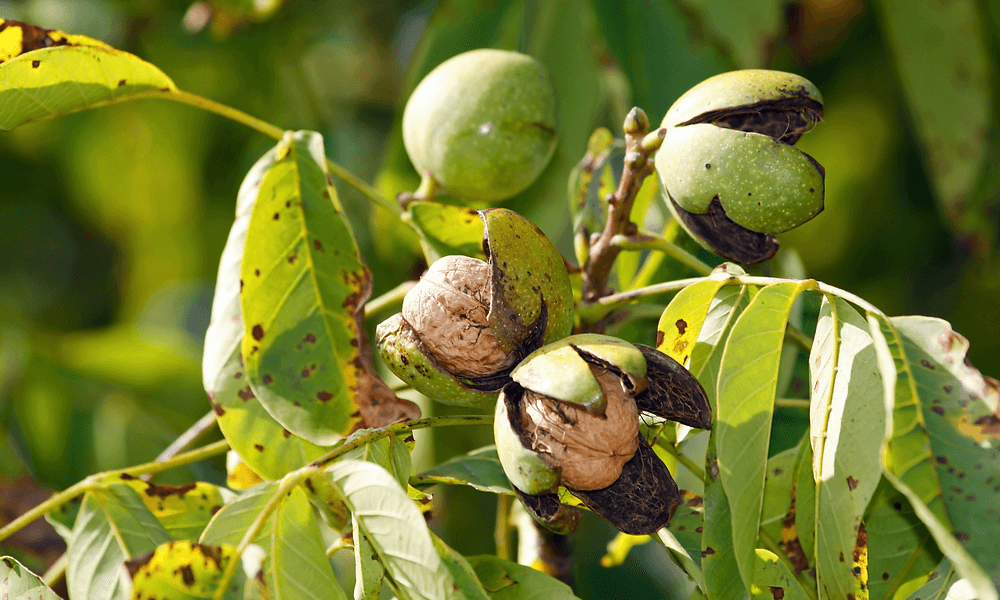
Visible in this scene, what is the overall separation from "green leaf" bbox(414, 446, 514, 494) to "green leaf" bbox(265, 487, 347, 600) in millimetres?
148

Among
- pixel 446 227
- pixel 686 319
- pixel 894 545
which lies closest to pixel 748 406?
pixel 686 319

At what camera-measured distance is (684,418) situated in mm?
754

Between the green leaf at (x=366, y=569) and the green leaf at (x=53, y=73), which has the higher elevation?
the green leaf at (x=53, y=73)

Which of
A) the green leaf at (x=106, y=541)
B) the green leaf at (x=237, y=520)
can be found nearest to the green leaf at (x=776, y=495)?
the green leaf at (x=237, y=520)

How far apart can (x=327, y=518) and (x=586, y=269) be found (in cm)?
43

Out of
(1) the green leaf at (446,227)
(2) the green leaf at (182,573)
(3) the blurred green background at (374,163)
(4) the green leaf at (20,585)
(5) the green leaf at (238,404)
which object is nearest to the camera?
(2) the green leaf at (182,573)

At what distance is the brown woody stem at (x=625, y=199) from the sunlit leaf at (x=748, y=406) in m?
0.20

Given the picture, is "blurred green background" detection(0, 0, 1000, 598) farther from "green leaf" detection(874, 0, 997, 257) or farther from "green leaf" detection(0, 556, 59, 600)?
"green leaf" detection(0, 556, 59, 600)

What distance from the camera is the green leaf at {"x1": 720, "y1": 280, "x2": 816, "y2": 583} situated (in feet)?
2.37

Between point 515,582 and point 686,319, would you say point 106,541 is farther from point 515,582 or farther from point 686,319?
point 686,319

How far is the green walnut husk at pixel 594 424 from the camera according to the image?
2.29 feet

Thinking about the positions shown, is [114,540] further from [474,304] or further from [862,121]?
[862,121]

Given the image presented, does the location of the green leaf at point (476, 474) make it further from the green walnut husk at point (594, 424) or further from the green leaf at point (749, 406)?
the green leaf at point (749, 406)

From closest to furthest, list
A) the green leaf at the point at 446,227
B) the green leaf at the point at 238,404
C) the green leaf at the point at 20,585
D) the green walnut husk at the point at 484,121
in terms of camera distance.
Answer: the green leaf at the point at 20,585, the green leaf at the point at 238,404, the green leaf at the point at 446,227, the green walnut husk at the point at 484,121
